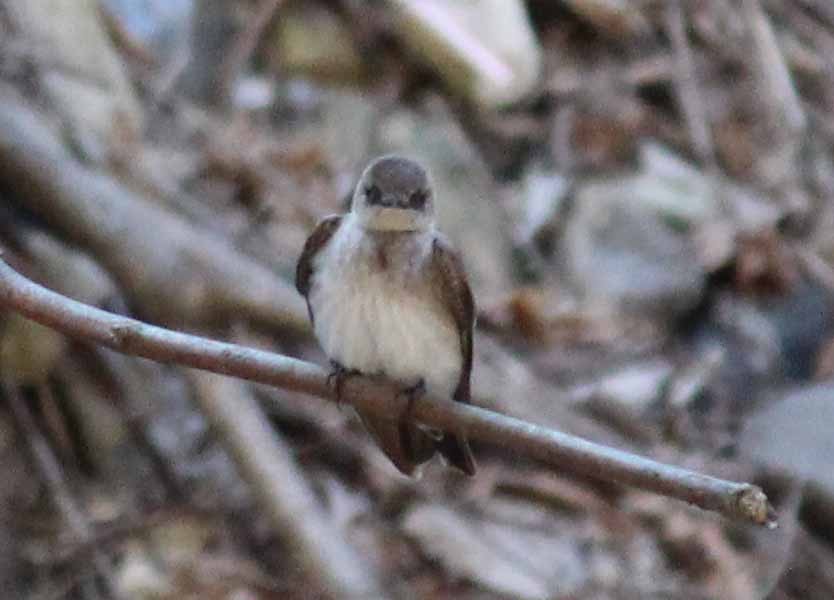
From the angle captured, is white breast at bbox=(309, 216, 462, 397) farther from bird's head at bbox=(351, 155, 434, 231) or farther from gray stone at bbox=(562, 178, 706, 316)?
gray stone at bbox=(562, 178, 706, 316)

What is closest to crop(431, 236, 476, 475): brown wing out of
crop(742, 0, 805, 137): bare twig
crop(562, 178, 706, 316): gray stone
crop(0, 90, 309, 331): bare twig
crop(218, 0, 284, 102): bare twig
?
crop(0, 90, 309, 331): bare twig

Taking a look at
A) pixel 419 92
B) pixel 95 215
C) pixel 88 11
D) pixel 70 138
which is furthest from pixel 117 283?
pixel 419 92

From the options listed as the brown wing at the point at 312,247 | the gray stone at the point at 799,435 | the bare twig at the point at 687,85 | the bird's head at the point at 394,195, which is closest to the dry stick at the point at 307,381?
the bird's head at the point at 394,195

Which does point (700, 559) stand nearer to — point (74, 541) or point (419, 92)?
point (74, 541)

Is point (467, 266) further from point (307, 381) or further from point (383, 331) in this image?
point (307, 381)

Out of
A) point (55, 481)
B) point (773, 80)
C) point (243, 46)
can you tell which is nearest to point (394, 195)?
point (55, 481)

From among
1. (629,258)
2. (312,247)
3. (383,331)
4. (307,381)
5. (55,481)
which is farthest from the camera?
(629,258)

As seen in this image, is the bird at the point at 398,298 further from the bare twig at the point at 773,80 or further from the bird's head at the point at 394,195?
the bare twig at the point at 773,80
